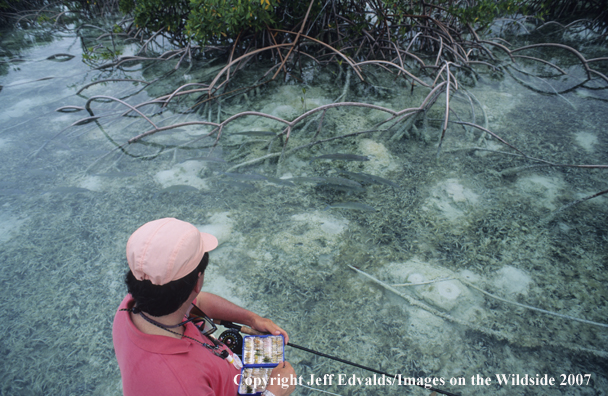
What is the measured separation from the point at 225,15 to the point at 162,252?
10.0 ft

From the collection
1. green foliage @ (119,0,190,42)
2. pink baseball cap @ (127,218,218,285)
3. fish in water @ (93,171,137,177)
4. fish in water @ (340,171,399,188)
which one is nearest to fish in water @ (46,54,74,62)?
green foliage @ (119,0,190,42)

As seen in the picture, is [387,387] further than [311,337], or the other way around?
[311,337]

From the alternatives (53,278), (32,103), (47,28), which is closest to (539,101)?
(53,278)

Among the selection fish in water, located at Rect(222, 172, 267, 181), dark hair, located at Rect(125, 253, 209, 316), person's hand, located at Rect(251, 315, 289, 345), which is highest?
dark hair, located at Rect(125, 253, 209, 316)

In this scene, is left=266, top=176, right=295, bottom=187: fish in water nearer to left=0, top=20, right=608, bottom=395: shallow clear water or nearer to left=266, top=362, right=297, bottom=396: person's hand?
left=0, top=20, right=608, bottom=395: shallow clear water

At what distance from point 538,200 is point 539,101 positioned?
176cm

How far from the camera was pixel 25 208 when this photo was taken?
2141mm

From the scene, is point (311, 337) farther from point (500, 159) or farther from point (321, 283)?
point (500, 159)

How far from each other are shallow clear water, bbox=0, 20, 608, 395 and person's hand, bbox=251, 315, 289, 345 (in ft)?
1.23

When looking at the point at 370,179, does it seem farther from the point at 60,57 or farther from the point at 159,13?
the point at 60,57

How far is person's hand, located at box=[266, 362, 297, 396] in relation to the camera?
0.99m

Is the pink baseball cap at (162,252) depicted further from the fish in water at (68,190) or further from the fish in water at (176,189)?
the fish in water at (68,190)

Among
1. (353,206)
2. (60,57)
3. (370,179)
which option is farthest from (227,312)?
(60,57)

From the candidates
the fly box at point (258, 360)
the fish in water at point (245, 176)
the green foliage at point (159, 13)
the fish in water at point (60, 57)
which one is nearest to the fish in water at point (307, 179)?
the fish in water at point (245, 176)
